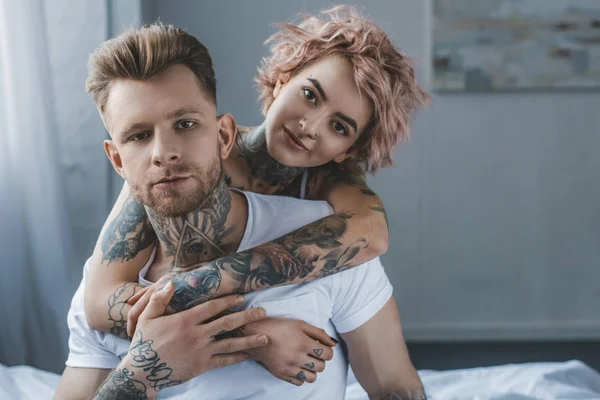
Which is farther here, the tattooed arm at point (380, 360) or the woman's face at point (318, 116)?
the woman's face at point (318, 116)

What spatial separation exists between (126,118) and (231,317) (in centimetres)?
39

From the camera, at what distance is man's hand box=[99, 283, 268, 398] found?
4.12 feet

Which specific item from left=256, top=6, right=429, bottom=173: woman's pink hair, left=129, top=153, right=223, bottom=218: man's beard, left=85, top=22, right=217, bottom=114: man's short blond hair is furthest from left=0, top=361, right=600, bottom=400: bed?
left=85, top=22, right=217, bottom=114: man's short blond hair

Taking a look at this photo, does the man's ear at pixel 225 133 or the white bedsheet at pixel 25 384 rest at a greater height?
the man's ear at pixel 225 133

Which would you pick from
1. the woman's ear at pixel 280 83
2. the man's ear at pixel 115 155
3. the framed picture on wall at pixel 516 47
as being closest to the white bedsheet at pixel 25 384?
the man's ear at pixel 115 155

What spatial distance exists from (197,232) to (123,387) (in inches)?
12.1

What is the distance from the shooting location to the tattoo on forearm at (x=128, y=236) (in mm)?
1464

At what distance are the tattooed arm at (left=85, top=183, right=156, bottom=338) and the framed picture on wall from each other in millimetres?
1929

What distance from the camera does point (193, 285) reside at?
129 cm

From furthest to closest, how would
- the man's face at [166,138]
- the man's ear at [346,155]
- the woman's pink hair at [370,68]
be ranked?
1. the man's ear at [346,155]
2. the woman's pink hair at [370,68]
3. the man's face at [166,138]

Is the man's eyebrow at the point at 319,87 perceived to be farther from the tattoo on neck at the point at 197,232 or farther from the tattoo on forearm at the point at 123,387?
the tattoo on forearm at the point at 123,387

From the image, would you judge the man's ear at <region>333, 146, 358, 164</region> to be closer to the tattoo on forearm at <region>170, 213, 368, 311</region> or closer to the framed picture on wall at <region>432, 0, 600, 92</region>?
the tattoo on forearm at <region>170, 213, 368, 311</region>

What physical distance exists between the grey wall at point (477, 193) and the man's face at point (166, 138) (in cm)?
186

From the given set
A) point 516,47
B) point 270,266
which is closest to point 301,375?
point 270,266
